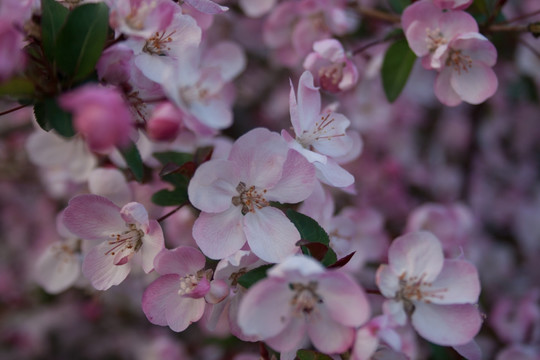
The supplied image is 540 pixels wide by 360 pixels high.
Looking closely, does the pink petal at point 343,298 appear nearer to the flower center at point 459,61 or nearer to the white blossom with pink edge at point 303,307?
the white blossom with pink edge at point 303,307

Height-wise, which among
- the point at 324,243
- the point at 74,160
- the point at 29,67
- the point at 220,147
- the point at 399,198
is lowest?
the point at 399,198

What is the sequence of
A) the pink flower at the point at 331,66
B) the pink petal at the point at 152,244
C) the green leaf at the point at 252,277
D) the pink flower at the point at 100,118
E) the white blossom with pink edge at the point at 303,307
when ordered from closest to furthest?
the pink flower at the point at 100,118 → the white blossom with pink edge at the point at 303,307 → the green leaf at the point at 252,277 → the pink petal at the point at 152,244 → the pink flower at the point at 331,66

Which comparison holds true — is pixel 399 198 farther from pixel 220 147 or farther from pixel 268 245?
pixel 268 245

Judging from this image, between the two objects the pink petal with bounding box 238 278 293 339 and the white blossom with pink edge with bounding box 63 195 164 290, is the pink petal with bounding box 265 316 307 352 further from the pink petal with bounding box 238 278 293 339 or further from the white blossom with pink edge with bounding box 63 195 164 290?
the white blossom with pink edge with bounding box 63 195 164 290

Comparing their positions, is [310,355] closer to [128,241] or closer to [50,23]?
[128,241]

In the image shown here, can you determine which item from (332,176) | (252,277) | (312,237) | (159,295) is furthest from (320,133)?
(159,295)

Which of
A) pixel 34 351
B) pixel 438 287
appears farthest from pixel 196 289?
pixel 34 351

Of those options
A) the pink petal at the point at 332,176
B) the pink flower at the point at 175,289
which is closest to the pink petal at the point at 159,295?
the pink flower at the point at 175,289
